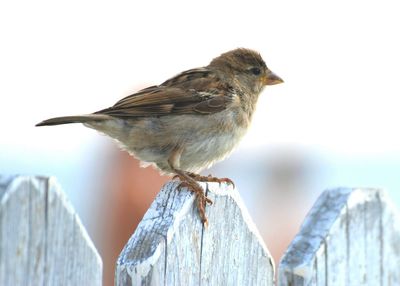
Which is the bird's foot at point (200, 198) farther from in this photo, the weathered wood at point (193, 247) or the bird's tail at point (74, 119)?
the bird's tail at point (74, 119)

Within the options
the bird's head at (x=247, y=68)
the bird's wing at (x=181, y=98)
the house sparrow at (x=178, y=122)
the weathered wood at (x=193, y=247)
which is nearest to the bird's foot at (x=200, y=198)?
the weathered wood at (x=193, y=247)

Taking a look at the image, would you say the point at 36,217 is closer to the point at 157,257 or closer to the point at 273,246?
the point at 157,257

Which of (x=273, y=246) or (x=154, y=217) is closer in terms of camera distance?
(x=154, y=217)

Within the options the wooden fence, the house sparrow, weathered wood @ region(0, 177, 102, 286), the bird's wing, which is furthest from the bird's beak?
weathered wood @ region(0, 177, 102, 286)

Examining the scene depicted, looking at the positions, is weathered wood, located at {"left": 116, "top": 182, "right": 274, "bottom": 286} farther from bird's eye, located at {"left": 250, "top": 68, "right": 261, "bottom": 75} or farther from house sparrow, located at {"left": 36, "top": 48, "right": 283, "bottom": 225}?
bird's eye, located at {"left": 250, "top": 68, "right": 261, "bottom": 75}

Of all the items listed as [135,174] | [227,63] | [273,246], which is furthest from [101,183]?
[227,63]

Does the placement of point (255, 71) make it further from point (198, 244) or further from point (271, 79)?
point (198, 244)
